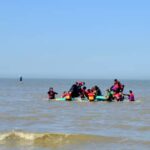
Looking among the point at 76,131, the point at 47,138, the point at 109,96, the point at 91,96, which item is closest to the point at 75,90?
the point at 91,96

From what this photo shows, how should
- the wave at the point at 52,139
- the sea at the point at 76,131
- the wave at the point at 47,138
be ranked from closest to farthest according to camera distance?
the sea at the point at 76,131
the wave at the point at 52,139
the wave at the point at 47,138

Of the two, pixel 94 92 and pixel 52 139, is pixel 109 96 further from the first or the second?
pixel 52 139

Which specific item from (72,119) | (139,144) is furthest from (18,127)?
(139,144)

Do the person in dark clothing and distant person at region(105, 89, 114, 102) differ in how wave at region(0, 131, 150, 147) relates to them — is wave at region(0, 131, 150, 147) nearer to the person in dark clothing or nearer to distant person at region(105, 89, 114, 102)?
distant person at region(105, 89, 114, 102)

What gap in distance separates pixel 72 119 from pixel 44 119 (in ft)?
3.76

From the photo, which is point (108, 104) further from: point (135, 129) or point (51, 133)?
point (51, 133)

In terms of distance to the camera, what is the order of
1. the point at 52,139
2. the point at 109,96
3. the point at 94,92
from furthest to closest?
the point at 94,92, the point at 109,96, the point at 52,139

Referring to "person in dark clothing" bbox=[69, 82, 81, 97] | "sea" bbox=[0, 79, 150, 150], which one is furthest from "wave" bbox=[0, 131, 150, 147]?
"person in dark clothing" bbox=[69, 82, 81, 97]

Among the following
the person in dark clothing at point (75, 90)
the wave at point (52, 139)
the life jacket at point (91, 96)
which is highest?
the person in dark clothing at point (75, 90)

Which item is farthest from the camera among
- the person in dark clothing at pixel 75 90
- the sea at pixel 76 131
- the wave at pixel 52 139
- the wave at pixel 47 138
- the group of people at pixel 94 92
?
the person in dark clothing at pixel 75 90

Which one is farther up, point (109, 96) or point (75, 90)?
point (75, 90)

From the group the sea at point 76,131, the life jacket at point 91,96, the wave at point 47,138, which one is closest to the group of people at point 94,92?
the life jacket at point 91,96

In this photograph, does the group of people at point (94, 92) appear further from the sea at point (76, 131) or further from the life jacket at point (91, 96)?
the sea at point (76, 131)

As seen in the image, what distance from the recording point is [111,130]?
16844mm
